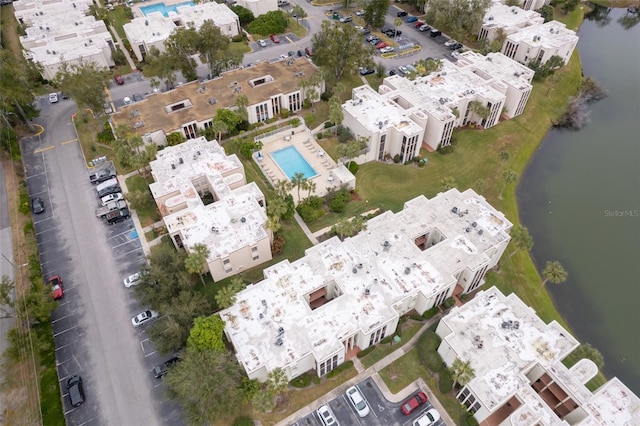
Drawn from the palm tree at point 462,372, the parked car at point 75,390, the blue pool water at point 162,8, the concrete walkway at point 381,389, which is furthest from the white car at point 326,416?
the blue pool water at point 162,8

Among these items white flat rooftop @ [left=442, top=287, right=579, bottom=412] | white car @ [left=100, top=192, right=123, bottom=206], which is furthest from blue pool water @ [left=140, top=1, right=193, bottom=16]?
white flat rooftop @ [left=442, top=287, right=579, bottom=412]

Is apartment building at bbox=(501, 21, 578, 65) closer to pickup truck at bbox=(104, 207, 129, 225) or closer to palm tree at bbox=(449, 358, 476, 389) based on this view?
palm tree at bbox=(449, 358, 476, 389)

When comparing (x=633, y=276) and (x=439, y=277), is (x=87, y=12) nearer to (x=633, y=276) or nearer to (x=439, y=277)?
(x=439, y=277)

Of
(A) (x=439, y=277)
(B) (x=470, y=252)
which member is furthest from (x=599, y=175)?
(A) (x=439, y=277)

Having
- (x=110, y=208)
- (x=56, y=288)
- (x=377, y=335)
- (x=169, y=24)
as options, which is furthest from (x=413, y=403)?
(x=169, y=24)

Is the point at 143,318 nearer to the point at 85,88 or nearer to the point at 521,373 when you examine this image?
the point at 85,88

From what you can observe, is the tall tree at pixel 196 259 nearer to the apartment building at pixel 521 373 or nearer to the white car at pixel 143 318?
the white car at pixel 143 318
